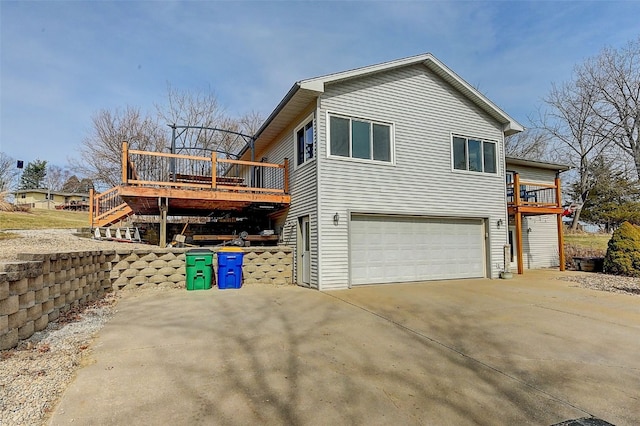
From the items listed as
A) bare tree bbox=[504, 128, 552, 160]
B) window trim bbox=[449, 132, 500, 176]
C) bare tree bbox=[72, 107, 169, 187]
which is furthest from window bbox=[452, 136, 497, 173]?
bare tree bbox=[504, 128, 552, 160]

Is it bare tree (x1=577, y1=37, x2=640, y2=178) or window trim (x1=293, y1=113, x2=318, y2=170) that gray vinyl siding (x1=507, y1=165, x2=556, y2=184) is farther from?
bare tree (x1=577, y1=37, x2=640, y2=178)

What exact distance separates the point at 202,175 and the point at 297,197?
5.61 m

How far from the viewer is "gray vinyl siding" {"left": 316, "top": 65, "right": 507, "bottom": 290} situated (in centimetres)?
880

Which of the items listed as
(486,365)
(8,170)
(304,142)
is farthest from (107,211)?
(8,170)

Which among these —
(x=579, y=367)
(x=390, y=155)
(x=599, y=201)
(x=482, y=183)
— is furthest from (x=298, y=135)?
(x=599, y=201)

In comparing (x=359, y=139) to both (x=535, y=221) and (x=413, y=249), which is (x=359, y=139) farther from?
(x=535, y=221)

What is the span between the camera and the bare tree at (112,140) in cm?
2108

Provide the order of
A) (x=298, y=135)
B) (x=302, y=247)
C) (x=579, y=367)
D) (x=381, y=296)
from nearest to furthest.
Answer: (x=579, y=367) < (x=381, y=296) < (x=302, y=247) < (x=298, y=135)

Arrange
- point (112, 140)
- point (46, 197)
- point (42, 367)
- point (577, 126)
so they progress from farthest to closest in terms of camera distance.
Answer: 1. point (46, 197)
2. point (577, 126)
3. point (112, 140)
4. point (42, 367)

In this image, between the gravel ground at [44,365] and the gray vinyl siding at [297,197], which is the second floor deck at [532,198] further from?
the gravel ground at [44,365]

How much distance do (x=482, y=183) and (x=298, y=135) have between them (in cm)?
634

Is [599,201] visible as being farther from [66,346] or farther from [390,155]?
[66,346]

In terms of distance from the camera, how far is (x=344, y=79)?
30.0ft

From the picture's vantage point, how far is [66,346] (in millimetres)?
3865
